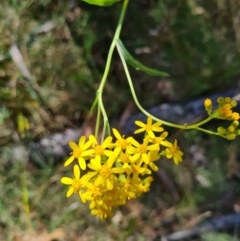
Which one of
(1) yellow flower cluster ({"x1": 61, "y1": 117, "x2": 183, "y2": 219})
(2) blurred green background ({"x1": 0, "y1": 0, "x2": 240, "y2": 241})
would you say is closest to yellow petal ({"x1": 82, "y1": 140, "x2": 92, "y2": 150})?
(1) yellow flower cluster ({"x1": 61, "y1": 117, "x2": 183, "y2": 219})

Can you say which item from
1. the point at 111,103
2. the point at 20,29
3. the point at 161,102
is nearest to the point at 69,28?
the point at 20,29

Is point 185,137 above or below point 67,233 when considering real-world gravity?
above

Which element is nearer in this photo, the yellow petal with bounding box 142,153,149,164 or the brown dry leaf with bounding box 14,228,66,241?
the yellow petal with bounding box 142,153,149,164

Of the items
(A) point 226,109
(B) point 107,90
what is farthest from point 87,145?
(B) point 107,90

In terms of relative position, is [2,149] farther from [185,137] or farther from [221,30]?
[221,30]

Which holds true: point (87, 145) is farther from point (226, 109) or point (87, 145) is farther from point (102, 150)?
point (226, 109)

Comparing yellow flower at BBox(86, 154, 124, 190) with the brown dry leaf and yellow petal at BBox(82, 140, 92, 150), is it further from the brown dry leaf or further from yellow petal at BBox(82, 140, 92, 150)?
the brown dry leaf

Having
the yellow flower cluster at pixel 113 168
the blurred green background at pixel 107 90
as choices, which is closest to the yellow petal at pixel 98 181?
the yellow flower cluster at pixel 113 168

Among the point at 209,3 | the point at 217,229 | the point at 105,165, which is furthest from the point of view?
the point at 217,229
